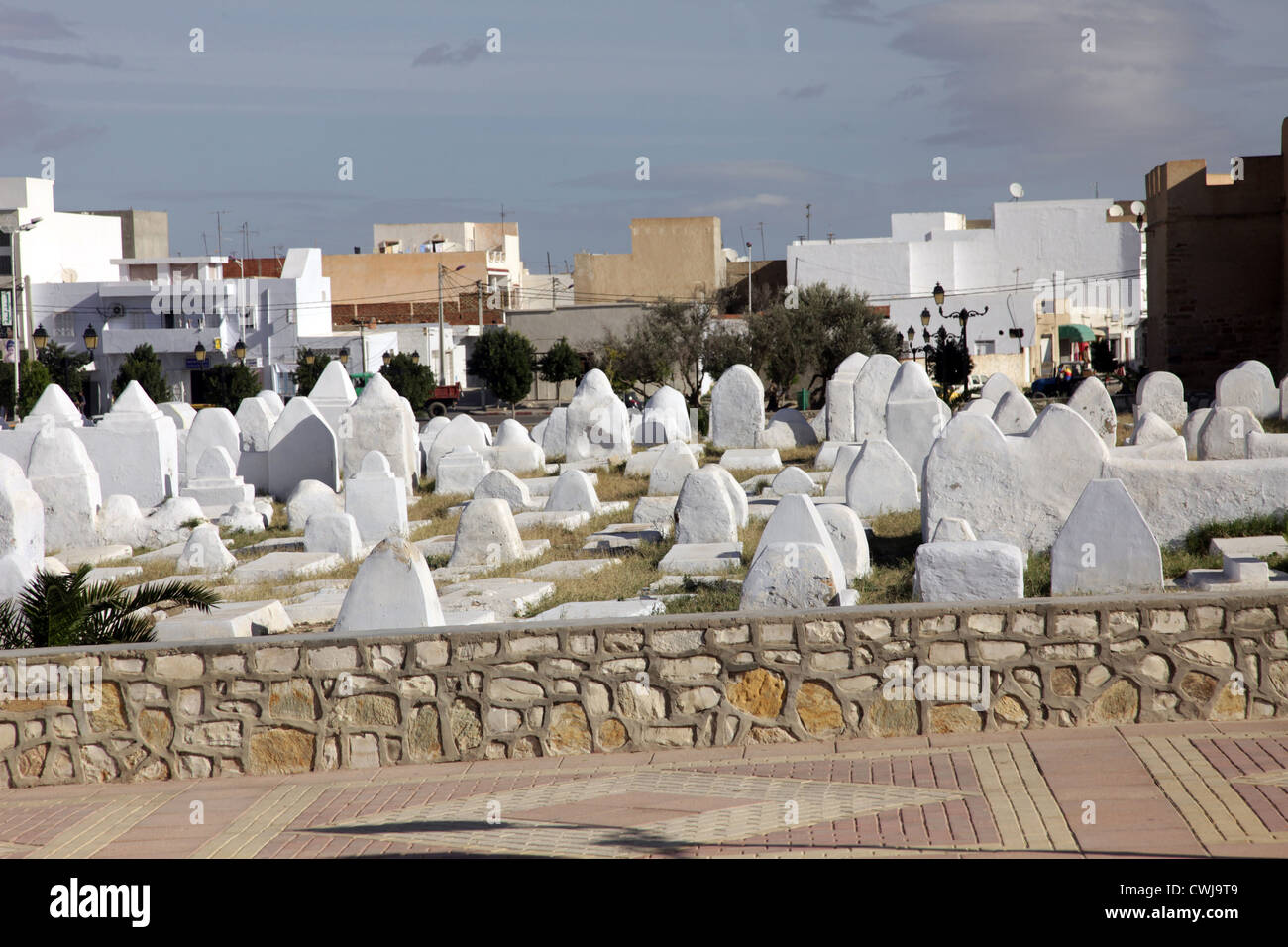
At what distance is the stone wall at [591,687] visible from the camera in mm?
6391

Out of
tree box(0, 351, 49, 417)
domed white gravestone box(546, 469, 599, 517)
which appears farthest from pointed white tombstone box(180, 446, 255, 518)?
tree box(0, 351, 49, 417)

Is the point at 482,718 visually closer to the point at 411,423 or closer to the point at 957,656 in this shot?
the point at 957,656

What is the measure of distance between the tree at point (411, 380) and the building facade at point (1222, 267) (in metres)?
25.0

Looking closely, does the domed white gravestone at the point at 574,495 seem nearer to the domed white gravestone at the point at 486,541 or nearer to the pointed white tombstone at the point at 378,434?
the domed white gravestone at the point at 486,541

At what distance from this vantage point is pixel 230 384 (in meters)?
48.2

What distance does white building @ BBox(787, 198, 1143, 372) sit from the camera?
58531mm

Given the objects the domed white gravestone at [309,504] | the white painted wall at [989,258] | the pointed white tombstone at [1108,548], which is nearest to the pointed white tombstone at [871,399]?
the domed white gravestone at [309,504]

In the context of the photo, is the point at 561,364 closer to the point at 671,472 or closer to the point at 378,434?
the point at 378,434

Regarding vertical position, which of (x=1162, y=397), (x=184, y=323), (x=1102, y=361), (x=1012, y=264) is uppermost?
(x=1012, y=264)

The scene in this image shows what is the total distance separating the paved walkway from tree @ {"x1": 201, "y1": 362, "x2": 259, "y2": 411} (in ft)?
138

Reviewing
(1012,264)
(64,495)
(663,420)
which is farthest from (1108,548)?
(1012,264)

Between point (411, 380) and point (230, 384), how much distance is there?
287 inches

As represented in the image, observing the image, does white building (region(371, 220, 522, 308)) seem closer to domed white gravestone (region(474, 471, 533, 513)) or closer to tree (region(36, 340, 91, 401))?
tree (region(36, 340, 91, 401))
